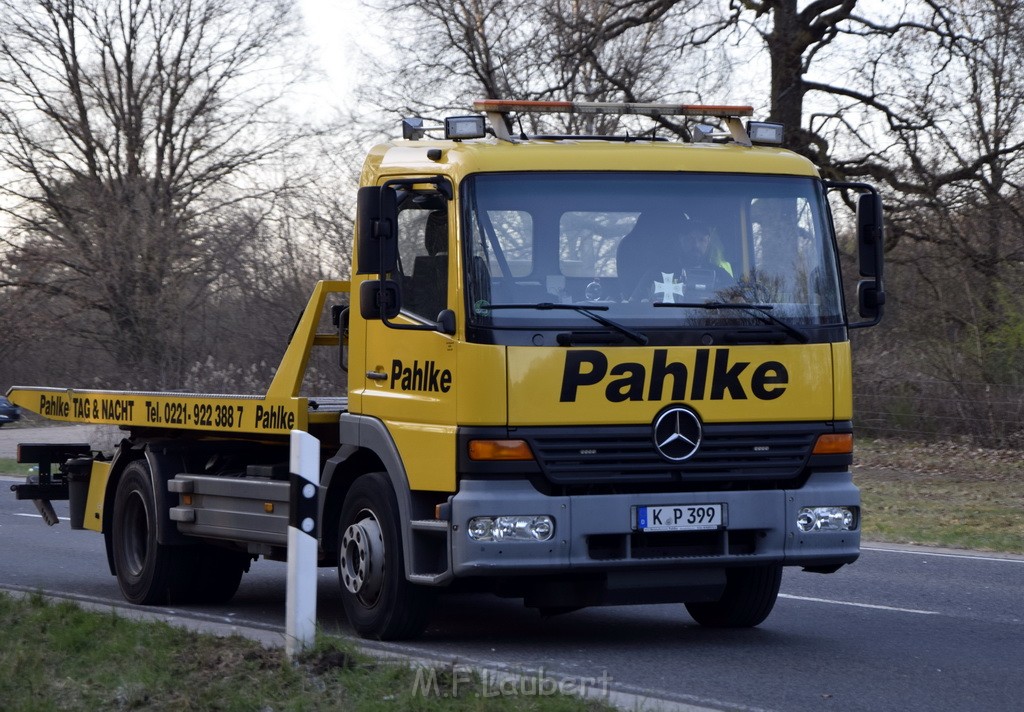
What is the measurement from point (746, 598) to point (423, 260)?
9.05ft

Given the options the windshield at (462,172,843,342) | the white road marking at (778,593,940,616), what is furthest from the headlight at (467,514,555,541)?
the white road marking at (778,593,940,616)

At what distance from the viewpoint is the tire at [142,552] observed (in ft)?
32.9

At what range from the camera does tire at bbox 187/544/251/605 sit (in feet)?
33.5

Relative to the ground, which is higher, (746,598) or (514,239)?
A: (514,239)

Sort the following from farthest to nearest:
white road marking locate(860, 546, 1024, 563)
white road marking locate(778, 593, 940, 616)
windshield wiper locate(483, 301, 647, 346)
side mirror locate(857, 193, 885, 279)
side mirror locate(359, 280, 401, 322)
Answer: white road marking locate(860, 546, 1024, 563) → white road marking locate(778, 593, 940, 616) → side mirror locate(857, 193, 885, 279) → side mirror locate(359, 280, 401, 322) → windshield wiper locate(483, 301, 647, 346)

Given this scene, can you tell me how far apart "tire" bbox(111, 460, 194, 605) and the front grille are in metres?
3.77

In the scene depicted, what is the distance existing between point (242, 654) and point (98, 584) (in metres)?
5.19

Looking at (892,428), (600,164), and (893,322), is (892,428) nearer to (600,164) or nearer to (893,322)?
(893,322)

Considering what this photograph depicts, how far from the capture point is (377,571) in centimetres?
782

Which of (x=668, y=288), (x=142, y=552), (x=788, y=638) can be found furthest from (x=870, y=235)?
(x=142, y=552)

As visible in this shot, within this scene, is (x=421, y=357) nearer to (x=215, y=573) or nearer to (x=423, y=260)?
(x=423, y=260)

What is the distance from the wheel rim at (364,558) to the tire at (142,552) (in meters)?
2.29

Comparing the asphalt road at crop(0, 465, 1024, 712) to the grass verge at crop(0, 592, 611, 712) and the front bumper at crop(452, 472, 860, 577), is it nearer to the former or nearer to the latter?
the front bumper at crop(452, 472, 860, 577)
